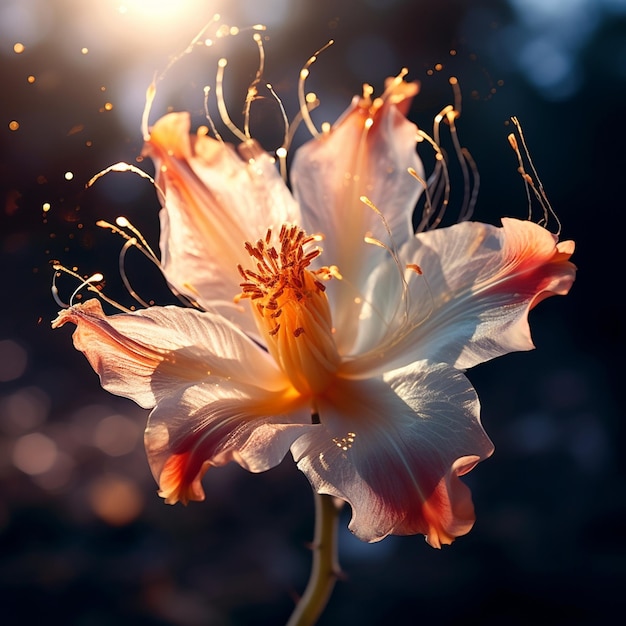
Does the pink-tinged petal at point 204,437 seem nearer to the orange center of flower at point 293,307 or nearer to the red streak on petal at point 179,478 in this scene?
the red streak on petal at point 179,478

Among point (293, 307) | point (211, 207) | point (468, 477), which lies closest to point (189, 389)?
point (293, 307)

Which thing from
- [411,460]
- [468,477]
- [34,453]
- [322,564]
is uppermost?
[411,460]

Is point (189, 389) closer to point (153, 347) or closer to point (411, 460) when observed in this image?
point (153, 347)

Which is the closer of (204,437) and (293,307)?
(204,437)

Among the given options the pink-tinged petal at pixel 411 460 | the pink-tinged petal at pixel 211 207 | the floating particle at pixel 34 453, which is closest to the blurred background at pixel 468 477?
the floating particle at pixel 34 453

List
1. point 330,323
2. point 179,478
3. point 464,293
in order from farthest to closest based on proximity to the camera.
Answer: point 330,323 < point 464,293 < point 179,478

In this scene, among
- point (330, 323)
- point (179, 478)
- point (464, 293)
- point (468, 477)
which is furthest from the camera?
point (468, 477)

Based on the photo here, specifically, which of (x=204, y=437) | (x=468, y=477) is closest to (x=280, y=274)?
(x=204, y=437)

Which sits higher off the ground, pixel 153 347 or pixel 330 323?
pixel 153 347
